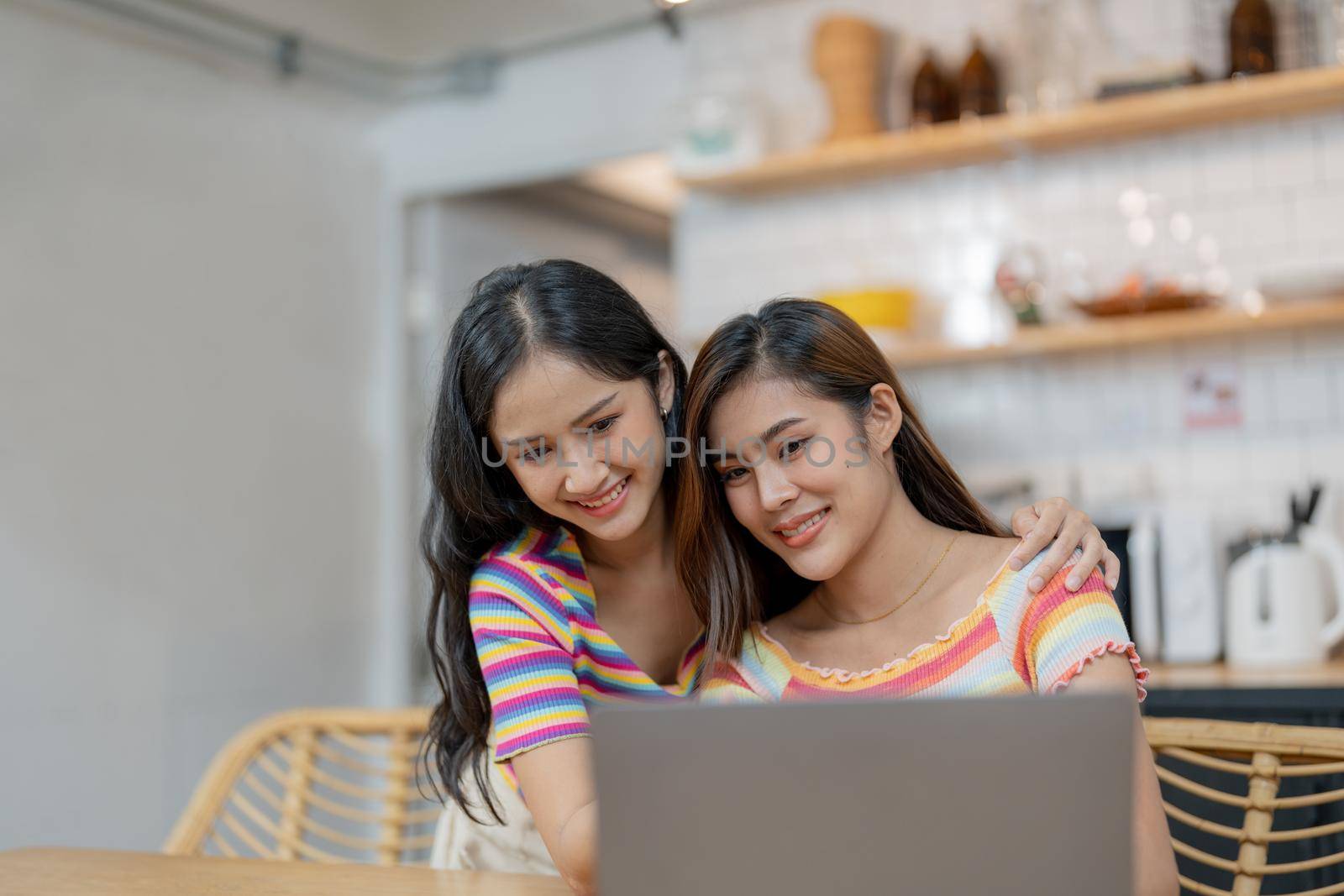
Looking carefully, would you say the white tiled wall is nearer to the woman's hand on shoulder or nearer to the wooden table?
the woman's hand on shoulder

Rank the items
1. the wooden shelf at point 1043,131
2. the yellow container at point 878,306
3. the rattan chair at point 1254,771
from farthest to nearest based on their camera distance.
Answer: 1. the yellow container at point 878,306
2. the wooden shelf at point 1043,131
3. the rattan chair at point 1254,771

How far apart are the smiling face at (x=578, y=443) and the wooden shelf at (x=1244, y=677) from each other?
134 cm

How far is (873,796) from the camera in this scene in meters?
0.74

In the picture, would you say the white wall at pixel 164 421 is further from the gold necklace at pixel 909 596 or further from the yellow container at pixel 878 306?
the gold necklace at pixel 909 596

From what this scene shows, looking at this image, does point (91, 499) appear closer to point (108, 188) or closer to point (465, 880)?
point (108, 188)

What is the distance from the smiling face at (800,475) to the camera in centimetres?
129

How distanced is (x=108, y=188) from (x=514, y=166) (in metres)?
1.10

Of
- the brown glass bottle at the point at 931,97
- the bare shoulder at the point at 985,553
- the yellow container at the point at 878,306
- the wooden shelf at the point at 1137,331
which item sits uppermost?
the brown glass bottle at the point at 931,97

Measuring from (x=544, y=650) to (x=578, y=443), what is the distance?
0.21 meters

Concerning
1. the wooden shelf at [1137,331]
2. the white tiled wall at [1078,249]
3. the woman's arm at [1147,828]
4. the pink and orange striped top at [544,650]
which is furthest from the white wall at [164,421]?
the woman's arm at [1147,828]

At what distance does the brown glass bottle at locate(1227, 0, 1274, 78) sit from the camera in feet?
8.71

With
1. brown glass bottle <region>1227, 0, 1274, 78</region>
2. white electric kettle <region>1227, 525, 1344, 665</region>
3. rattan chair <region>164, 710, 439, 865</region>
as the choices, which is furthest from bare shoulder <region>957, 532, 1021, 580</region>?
brown glass bottle <region>1227, 0, 1274, 78</region>

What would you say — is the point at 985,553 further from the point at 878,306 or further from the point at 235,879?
the point at 878,306

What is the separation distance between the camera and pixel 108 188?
2992 mm
